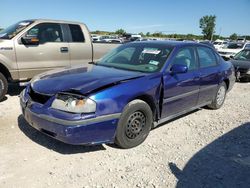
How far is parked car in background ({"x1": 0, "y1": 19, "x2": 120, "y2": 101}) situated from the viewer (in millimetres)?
6169

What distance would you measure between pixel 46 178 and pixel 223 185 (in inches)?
82.2

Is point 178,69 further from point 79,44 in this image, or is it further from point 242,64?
point 242,64

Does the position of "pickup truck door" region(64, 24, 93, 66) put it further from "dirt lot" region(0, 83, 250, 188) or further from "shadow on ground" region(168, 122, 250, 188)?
"shadow on ground" region(168, 122, 250, 188)

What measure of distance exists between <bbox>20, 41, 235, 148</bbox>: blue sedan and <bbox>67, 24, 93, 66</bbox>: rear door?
212 centimetres

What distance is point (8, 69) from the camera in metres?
6.16

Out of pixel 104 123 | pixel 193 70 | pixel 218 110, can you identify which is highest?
pixel 193 70

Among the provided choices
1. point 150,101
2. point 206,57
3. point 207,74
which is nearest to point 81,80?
point 150,101

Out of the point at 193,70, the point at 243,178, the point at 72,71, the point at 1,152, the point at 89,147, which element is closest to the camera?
the point at 243,178

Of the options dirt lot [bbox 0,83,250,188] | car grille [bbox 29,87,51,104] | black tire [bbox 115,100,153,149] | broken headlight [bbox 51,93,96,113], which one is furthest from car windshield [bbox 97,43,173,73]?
car grille [bbox 29,87,51,104]

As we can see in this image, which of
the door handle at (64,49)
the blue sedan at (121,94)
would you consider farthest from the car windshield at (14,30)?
the blue sedan at (121,94)

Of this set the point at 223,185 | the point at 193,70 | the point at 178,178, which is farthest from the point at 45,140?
the point at 193,70

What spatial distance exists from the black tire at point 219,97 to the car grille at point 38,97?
388cm

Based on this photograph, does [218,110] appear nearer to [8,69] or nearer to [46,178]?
[46,178]

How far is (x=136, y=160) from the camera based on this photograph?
3.72m
